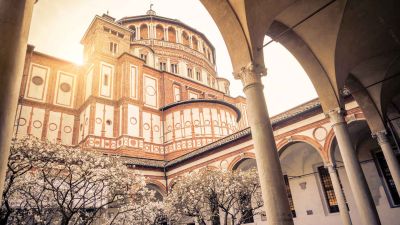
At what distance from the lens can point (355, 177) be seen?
6828 millimetres

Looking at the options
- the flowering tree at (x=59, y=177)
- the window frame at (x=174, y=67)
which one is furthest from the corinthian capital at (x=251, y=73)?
the window frame at (x=174, y=67)

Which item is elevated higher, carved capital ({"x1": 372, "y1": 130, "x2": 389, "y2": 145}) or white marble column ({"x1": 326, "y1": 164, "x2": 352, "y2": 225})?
carved capital ({"x1": 372, "y1": 130, "x2": 389, "y2": 145})

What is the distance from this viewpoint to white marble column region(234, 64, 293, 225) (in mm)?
3996

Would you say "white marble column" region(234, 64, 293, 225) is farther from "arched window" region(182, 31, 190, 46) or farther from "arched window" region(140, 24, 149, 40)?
"arched window" region(182, 31, 190, 46)

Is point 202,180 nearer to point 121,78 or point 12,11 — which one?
point 12,11

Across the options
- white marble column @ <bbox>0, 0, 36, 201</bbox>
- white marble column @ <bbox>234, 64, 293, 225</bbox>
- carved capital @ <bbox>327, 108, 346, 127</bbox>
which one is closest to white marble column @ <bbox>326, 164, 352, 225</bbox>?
carved capital @ <bbox>327, 108, 346, 127</bbox>

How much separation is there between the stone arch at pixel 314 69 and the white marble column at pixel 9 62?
6659 millimetres

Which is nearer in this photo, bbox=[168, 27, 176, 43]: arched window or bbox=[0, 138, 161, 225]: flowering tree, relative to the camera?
bbox=[0, 138, 161, 225]: flowering tree

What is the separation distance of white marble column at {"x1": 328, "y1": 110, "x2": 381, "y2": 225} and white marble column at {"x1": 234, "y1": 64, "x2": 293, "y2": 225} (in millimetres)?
3658

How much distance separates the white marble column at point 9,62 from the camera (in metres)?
1.92

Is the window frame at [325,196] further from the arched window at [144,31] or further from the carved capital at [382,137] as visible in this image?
the arched window at [144,31]

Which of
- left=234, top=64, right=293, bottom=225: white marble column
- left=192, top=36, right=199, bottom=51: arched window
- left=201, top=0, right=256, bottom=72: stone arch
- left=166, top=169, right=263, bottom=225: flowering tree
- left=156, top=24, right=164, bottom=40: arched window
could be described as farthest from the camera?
left=192, top=36, right=199, bottom=51: arched window

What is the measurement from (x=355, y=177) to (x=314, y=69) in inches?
128

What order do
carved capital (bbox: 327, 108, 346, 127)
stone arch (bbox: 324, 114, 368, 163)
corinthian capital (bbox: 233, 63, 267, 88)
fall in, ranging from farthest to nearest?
stone arch (bbox: 324, 114, 368, 163) < carved capital (bbox: 327, 108, 346, 127) < corinthian capital (bbox: 233, 63, 267, 88)
